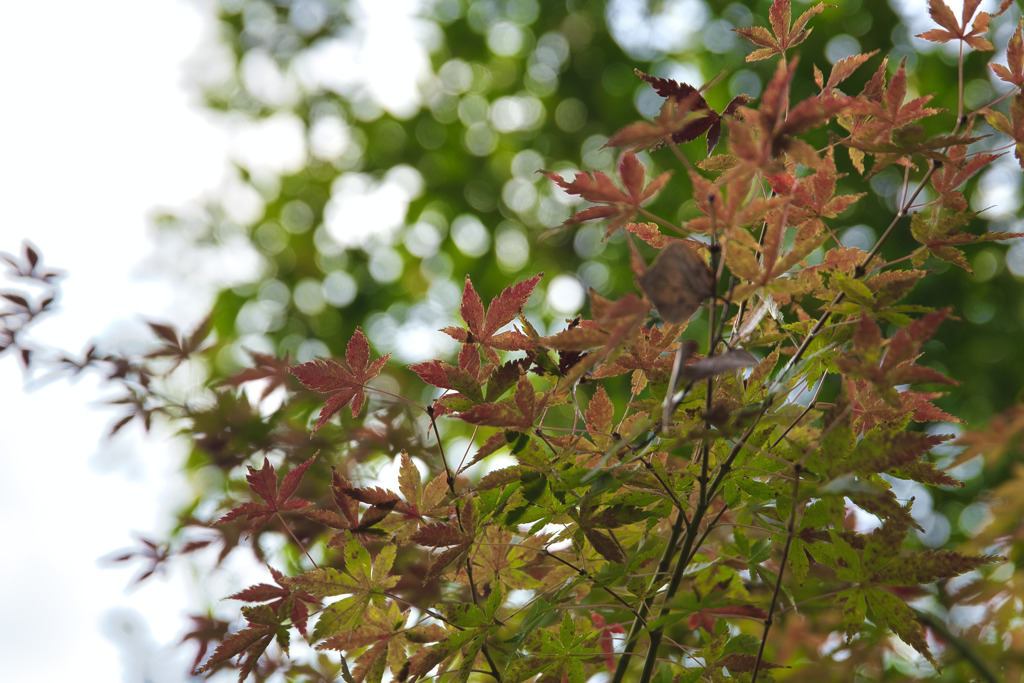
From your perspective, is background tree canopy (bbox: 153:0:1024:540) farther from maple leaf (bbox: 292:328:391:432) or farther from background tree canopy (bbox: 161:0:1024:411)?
maple leaf (bbox: 292:328:391:432)

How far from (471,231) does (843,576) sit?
165 inches

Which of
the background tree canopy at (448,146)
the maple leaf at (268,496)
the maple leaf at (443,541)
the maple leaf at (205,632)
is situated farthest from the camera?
the background tree canopy at (448,146)

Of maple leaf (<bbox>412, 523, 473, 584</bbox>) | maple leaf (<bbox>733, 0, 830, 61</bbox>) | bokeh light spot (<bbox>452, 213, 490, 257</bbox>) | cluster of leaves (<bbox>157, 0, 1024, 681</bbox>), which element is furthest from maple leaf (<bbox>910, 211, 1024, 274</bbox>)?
bokeh light spot (<bbox>452, 213, 490, 257</bbox>)

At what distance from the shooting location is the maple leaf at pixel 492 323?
2.50 ft

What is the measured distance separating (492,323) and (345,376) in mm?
191

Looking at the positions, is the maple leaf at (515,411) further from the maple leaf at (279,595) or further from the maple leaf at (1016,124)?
the maple leaf at (1016,124)

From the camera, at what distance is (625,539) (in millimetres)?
912

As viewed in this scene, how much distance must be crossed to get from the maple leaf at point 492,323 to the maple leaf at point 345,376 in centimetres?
8

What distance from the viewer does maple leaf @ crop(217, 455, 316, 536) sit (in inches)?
32.9

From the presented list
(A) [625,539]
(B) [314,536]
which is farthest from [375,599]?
(B) [314,536]

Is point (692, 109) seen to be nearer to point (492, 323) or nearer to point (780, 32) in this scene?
point (780, 32)

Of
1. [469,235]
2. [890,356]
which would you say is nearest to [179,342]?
[890,356]

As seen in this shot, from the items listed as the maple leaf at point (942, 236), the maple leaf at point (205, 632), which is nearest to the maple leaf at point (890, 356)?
the maple leaf at point (942, 236)

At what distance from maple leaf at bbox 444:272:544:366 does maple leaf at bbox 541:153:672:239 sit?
5.2 inches
